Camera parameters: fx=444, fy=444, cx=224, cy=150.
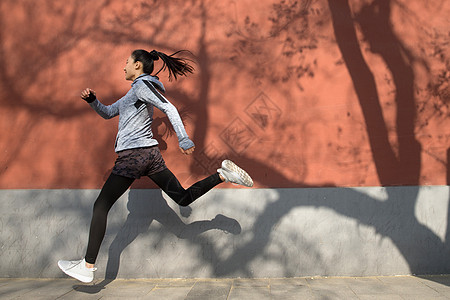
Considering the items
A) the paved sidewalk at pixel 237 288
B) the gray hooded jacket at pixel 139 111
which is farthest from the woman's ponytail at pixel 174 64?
the paved sidewalk at pixel 237 288

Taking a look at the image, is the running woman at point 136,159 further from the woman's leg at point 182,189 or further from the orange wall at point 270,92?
the orange wall at point 270,92

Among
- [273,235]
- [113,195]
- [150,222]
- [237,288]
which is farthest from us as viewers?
[150,222]

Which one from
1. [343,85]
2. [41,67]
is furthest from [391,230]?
[41,67]

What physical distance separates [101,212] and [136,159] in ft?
1.78

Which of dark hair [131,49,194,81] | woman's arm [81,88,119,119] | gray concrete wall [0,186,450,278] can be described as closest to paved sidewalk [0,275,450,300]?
gray concrete wall [0,186,450,278]

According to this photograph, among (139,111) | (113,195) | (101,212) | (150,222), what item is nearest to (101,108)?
(139,111)

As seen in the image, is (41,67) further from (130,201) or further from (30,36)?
(130,201)

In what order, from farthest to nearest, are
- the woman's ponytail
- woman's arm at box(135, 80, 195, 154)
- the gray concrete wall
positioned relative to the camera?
the gray concrete wall < the woman's ponytail < woman's arm at box(135, 80, 195, 154)

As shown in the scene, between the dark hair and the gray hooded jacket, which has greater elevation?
the dark hair

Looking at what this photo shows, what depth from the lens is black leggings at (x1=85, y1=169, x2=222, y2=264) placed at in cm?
379

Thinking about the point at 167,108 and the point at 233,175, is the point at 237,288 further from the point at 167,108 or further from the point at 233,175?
the point at 167,108

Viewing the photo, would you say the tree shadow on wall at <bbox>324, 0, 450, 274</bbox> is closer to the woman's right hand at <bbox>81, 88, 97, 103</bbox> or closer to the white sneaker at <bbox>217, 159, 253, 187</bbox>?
the white sneaker at <bbox>217, 159, 253, 187</bbox>

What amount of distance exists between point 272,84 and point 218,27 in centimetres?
83

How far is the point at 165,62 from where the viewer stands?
4.20m
